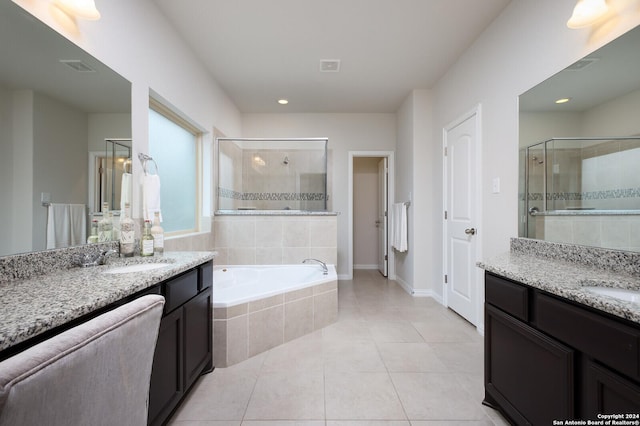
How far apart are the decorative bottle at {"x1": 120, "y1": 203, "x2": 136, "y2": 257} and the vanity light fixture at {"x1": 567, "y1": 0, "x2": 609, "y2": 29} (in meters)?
2.69

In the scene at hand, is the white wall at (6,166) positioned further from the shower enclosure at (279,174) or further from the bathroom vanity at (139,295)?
the shower enclosure at (279,174)

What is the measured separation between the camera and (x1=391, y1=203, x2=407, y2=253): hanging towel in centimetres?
358

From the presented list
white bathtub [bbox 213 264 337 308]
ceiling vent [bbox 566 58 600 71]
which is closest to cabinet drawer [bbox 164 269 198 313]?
white bathtub [bbox 213 264 337 308]

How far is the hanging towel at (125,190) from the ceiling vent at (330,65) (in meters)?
2.11

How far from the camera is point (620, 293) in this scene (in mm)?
997

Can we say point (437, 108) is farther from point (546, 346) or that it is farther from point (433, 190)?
point (546, 346)

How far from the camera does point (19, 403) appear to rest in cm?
35

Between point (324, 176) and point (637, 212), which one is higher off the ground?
point (324, 176)

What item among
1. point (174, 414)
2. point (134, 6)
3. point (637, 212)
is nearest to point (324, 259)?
point (174, 414)

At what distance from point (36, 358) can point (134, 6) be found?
221 centimetres

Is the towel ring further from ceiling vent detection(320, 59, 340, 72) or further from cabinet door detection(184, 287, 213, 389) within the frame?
ceiling vent detection(320, 59, 340, 72)

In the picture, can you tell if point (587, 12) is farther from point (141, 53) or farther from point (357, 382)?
point (141, 53)

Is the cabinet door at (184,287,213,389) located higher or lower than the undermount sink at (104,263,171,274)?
lower

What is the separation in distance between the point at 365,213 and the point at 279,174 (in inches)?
86.5
